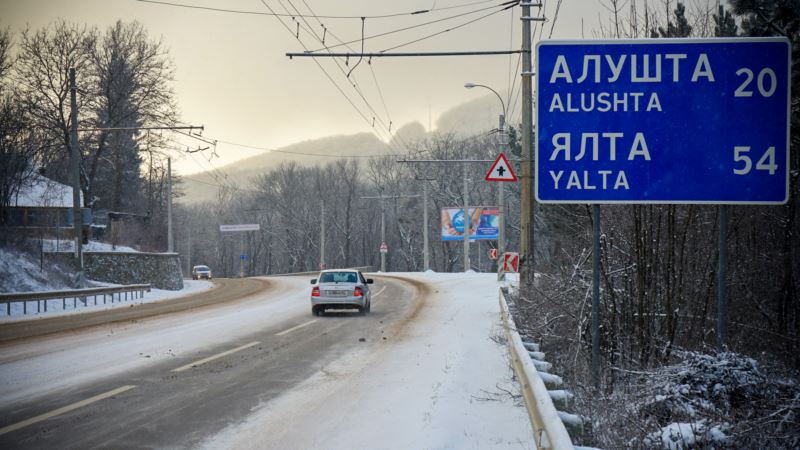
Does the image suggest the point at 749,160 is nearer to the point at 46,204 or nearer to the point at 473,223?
the point at 46,204

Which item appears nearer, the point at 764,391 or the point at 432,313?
the point at 764,391

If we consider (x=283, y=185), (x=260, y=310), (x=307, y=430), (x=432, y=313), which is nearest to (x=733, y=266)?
(x=307, y=430)

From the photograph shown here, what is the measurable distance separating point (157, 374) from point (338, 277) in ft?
39.6

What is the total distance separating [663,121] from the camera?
26.1ft

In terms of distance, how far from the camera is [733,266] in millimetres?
9922

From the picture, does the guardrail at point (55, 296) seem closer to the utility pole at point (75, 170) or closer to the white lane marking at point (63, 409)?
the utility pole at point (75, 170)

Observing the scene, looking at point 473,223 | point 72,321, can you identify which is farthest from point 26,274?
point 473,223

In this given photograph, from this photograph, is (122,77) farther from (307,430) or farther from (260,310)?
(307,430)

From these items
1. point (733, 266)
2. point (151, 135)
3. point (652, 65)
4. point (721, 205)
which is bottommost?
point (733, 266)

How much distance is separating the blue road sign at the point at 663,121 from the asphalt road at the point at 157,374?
4874 mm

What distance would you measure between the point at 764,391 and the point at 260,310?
19392 mm

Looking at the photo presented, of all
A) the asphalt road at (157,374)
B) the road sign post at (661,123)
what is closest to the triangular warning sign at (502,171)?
the asphalt road at (157,374)

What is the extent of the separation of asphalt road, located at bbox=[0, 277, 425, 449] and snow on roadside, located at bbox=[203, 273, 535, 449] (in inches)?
18.2

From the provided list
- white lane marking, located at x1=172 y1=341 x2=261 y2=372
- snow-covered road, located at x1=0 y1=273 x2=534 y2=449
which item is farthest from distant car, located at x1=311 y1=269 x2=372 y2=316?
white lane marking, located at x1=172 y1=341 x2=261 y2=372
